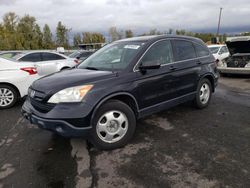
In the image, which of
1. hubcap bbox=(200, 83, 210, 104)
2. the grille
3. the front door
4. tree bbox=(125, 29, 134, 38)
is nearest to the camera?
the grille

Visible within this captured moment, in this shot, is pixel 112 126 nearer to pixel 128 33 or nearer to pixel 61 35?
pixel 61 35

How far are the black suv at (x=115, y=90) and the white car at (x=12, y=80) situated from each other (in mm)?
2341

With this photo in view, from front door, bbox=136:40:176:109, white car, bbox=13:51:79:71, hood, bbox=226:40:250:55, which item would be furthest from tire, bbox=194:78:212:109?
white car, bbox=13:51:79:71

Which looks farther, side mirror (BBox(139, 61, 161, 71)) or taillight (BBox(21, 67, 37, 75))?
taillight (BBox(21, 67, 37, 75))

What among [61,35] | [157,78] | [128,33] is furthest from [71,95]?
[128,33]

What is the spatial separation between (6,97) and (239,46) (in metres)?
8.90

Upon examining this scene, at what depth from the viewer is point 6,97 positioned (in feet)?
18.5

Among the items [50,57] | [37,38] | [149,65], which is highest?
[37,38]

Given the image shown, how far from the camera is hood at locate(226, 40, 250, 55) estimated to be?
8855 mm

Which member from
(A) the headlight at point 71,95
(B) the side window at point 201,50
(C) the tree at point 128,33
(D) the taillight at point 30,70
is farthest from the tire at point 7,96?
(C) the tree at point 128,33

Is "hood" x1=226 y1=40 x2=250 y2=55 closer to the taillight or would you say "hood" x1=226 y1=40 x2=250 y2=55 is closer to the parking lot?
the parking lot

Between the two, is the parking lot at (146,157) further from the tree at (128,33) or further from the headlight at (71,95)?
the tree at (128,33)

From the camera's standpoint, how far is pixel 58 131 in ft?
9.73

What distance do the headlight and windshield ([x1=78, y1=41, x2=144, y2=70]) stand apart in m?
0.80
